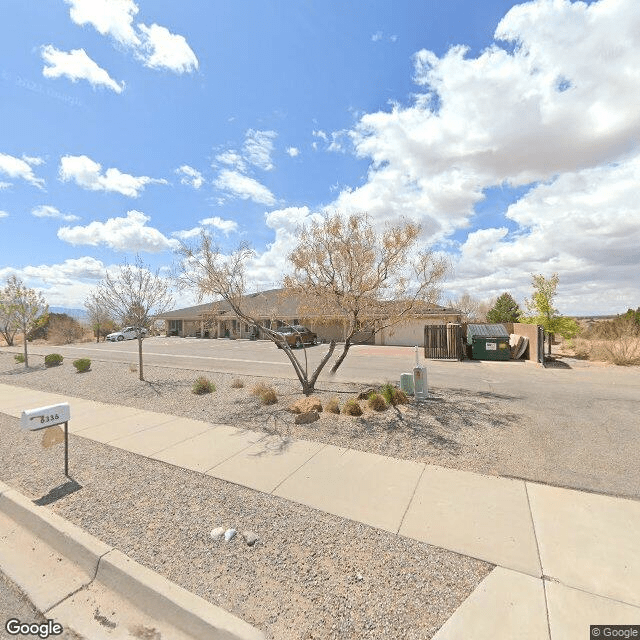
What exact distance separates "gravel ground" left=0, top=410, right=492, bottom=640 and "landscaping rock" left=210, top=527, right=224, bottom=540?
0.05 meters

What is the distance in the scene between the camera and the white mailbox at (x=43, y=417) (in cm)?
459

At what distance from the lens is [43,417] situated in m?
4.78

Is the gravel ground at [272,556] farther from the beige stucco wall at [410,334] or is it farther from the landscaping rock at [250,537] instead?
the beige stucco wall at [410,334]

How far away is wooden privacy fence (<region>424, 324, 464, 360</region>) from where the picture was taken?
1783 cm

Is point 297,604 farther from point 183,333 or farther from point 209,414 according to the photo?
point 183,333

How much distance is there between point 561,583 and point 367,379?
9.54 m

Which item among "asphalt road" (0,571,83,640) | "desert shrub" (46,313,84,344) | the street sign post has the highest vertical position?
"desert shrub" (46,313,84,344)

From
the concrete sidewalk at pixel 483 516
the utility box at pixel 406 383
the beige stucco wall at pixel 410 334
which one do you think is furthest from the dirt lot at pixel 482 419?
the beige stucco wall at pixel 410 334

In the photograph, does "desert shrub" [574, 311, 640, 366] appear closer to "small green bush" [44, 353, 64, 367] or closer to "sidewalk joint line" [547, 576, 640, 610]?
"sidewalk joint line" [547, 576, 640, 610]

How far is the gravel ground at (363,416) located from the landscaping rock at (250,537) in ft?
8.91

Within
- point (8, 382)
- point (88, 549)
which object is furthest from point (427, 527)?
point (8, 382)

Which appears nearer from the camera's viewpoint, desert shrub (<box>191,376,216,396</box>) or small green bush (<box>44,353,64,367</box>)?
desert shrub (<box>191,376,216,396</box>)

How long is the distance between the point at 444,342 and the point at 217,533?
54.5 feet

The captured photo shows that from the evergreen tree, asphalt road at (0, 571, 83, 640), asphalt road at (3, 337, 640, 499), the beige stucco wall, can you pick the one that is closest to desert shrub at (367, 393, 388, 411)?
asphalt road at (3, 337, 640, 499)
